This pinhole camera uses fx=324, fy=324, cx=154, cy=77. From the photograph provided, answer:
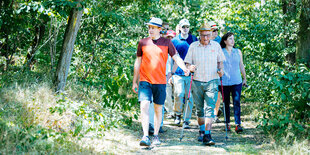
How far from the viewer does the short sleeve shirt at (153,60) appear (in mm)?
5555

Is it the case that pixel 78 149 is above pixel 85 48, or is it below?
below

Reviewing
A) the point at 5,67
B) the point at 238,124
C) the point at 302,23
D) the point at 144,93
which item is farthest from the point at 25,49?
the point at 302,23

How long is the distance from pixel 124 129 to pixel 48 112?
1.73 metres

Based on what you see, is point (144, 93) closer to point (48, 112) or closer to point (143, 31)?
point (48, 112)

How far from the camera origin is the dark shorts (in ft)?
18.2

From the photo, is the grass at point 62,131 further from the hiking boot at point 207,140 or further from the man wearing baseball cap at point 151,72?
the man wearing baseball cap at point 151,72

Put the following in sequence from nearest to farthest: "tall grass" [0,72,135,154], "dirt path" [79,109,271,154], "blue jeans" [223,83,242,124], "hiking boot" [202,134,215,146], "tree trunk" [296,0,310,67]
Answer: "tall grass" [0,72,135,154] < "dirt path" [79,109,271,154] < "hiking boot" [202,134,215,146] < "tree trunk" [296,0,310,67] < "blue jeans" [223,83,242,124]

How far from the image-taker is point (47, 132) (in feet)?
15.1

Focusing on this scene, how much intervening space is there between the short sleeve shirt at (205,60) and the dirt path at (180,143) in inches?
49.1

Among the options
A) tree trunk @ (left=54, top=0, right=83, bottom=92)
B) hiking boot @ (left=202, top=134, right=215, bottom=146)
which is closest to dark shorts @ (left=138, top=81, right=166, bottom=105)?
hiking boot @ (left=202, top=134, right=215, bottom=146)

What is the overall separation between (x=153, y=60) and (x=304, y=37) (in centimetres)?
336

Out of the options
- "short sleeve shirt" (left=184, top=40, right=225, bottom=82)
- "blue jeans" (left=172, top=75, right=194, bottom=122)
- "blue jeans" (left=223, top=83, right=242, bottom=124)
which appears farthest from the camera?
"blue jeans" (left=172, top=75, right=194, bottom=122)

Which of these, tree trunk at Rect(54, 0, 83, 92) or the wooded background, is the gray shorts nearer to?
the wooded background

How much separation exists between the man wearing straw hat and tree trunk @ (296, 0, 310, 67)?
1.85 meters
